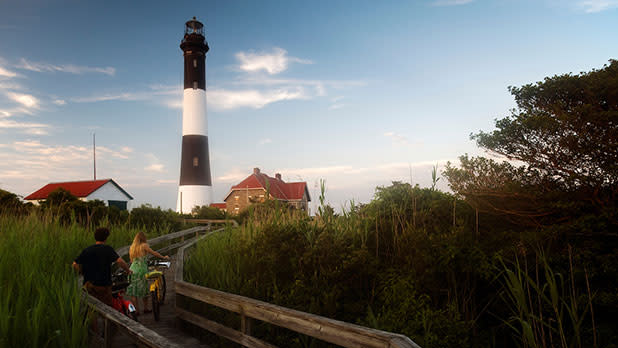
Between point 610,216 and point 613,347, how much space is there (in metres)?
2.56

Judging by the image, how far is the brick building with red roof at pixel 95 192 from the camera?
1479 inches

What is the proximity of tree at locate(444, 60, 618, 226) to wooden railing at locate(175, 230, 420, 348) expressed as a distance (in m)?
5.79

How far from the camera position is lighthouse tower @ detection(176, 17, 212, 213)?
36.7m

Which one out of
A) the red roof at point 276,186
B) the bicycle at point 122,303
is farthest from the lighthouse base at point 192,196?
the bicycle at point 122,303

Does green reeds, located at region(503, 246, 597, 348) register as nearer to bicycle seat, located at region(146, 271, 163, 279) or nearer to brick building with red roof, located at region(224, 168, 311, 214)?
bicycle seat, located at region(146, 271, 163, 279)

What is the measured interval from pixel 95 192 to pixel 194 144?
33.8 ft

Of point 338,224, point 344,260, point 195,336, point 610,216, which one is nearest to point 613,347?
point 610,216

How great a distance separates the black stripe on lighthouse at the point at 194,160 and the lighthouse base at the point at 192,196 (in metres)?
0.45

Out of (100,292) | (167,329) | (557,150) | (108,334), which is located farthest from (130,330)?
(557,150)

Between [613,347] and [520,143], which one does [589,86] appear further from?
[613,347]

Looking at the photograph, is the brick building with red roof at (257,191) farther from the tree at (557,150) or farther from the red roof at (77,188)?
the tree at (557,150)

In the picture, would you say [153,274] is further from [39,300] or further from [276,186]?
[276,186]

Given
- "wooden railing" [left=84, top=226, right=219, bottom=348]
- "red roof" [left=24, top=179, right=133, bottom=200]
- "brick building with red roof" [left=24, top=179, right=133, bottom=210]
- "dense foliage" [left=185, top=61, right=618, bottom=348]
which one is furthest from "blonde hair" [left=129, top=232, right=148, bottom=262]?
"red roof" [left=24, top=179, right=133, bottom=200]

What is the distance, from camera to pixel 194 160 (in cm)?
3681
